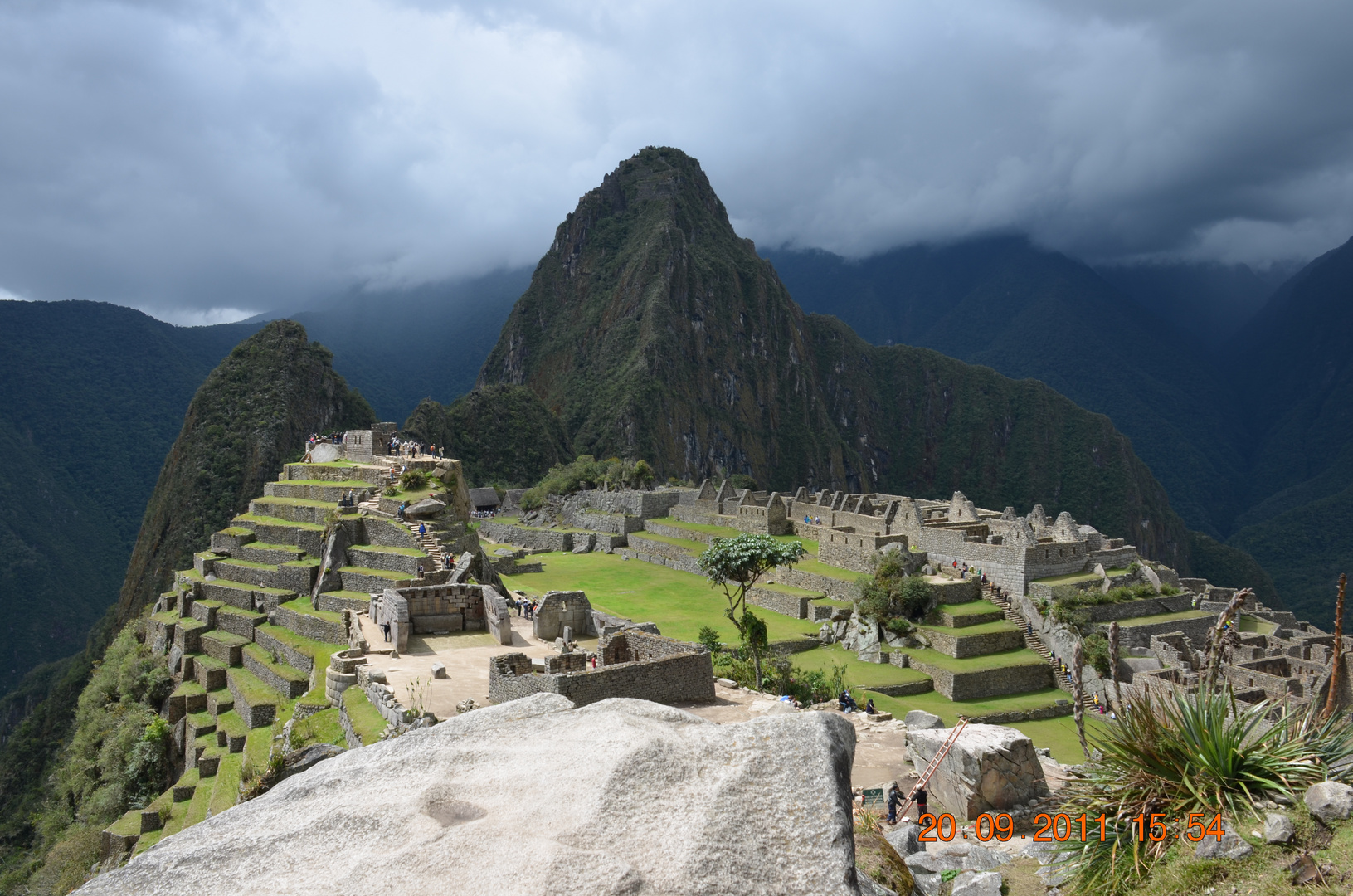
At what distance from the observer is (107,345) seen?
125m

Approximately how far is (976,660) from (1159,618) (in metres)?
8.23

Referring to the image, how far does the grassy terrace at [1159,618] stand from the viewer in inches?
1216

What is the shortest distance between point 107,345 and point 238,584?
120499 millimetres

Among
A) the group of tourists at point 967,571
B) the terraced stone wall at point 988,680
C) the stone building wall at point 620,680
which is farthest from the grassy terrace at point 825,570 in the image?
the stone building wall at point 620,680

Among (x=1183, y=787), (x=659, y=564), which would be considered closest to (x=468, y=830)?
(x=1183, y=787)

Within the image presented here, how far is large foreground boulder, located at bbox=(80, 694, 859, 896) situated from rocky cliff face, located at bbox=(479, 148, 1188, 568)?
13150cm

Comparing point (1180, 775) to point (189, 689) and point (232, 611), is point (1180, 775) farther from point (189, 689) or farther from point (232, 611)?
point (232, 611)

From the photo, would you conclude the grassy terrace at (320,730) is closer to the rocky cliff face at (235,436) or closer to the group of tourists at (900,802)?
the group of tourists at (900,802)

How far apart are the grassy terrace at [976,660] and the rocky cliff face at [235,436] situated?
179ft

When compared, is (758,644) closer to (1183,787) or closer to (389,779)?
(1183,787)

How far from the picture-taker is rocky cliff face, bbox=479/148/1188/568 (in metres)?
150

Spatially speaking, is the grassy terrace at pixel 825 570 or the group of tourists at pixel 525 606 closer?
the group of tourists at pixel 525 606

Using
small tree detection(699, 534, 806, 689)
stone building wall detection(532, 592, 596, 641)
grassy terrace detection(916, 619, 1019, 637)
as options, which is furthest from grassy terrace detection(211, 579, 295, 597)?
grassy terrace detection(916, 619, 1019, 637)

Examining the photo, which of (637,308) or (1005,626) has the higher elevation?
(637,308)
